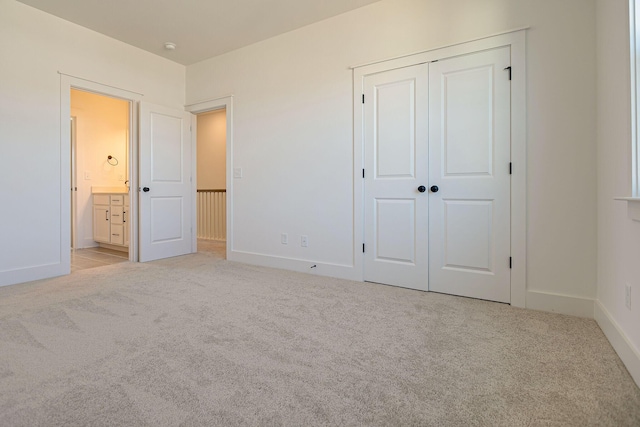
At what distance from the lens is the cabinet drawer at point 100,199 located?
4.94 m

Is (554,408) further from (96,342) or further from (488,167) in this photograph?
(96,342)

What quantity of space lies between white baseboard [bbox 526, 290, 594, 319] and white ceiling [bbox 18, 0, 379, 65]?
2777 mm

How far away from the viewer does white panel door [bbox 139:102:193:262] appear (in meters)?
4.00

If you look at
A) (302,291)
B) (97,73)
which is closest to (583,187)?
(302,291)

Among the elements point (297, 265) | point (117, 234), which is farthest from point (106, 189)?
point (297, 265)

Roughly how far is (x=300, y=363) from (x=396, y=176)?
6.09 ft

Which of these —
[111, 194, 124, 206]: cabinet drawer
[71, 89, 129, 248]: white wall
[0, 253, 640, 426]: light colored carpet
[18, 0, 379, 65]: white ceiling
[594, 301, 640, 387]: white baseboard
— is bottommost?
[0, 253, 640, 426]: light colored carpet

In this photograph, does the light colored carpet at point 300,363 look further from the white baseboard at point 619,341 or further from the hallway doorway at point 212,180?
the hallway doorway at point 212,180

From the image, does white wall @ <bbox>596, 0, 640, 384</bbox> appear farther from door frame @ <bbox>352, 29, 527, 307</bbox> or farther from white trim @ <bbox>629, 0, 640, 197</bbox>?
door frame @ <bbox>352, 29, 527, 307</bbox>

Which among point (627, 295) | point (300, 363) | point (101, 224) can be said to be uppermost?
point (101, 224)

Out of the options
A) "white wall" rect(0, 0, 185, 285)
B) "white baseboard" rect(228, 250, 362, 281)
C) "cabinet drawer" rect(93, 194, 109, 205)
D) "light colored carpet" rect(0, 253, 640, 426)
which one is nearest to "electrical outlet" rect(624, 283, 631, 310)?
"light colored carpet" rect(0, 253, 640, 426)

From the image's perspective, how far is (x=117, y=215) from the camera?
187 inches

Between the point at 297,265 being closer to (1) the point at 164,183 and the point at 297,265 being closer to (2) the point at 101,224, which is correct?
(1) the point at 164,183

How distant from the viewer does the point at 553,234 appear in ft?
7.43
